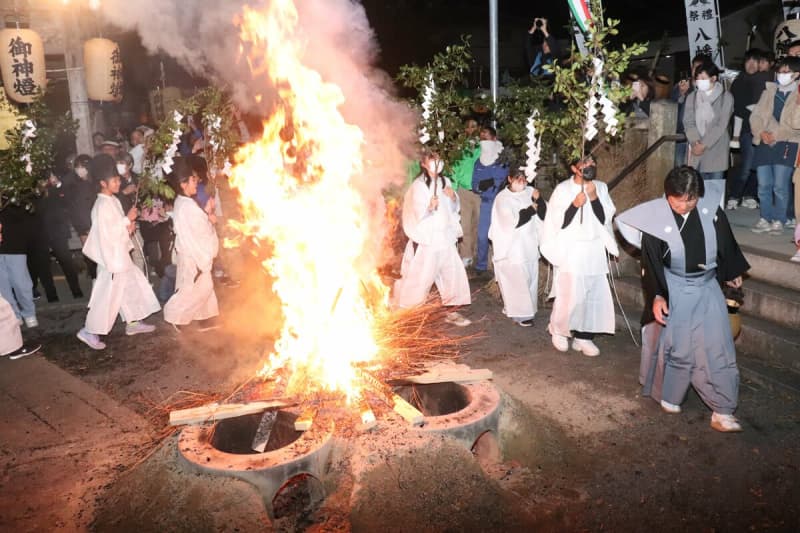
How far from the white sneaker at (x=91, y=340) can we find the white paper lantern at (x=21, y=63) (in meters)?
6.19

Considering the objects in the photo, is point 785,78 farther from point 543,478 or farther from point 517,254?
point 543,478

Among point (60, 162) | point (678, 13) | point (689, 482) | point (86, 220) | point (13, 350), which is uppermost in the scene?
point (678, 13)

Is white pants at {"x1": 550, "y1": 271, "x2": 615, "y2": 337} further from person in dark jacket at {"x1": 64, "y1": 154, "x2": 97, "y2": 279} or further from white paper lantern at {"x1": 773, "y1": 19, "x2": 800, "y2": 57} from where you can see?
person in dark jacket at {"x1": 64, "y1": 154, "x2": 97, "y2": 279}

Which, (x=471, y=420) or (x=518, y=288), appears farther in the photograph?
(x=518, y=288)

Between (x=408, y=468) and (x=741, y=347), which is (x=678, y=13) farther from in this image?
(x=408, y=468)

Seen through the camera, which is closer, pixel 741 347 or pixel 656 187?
pixel 741 347

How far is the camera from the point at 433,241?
8641 mm

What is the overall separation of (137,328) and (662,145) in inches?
299

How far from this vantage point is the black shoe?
7.87 meters

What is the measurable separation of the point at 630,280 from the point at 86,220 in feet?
28.3

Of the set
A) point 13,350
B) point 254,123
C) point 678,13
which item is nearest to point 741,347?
point 13,350

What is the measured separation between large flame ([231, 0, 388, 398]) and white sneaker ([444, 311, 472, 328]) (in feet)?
3.36

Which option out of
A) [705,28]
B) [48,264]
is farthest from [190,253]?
[705,28]

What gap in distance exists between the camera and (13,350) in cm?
778
